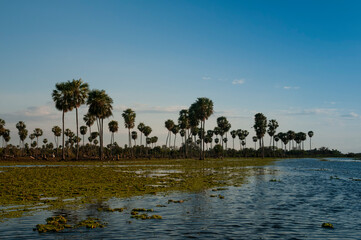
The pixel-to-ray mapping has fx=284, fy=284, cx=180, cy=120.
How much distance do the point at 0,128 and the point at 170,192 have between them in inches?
5170

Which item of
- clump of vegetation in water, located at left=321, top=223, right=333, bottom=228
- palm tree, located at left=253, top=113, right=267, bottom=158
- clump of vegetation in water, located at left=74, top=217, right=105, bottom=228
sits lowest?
clump of vegetation in water, located at left=321, top=223, right=333, bottom=228

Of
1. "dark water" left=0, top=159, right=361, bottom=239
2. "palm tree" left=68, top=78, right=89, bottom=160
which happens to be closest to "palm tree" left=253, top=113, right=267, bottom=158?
"palm tree" left=68, top=78, right=89, bottom=160

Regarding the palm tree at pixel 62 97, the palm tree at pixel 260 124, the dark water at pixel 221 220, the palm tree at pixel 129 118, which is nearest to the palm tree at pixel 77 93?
the palm tree at pixel 62 97

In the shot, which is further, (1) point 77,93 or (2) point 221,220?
(1) point 77,93

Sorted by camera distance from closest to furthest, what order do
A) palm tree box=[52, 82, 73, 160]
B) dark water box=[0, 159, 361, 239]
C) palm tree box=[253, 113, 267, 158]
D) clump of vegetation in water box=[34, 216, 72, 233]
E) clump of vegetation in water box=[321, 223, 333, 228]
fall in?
dark water box=[0, 159, 361, 239] → clump of vegetation in water box=[34, 216, 72, 233] → clump of vegetation in water box=[321, 223, 333, 228] → palm tree box=[52, 82, 73, 160] → palm tree box=[253, 113, 267, 158]

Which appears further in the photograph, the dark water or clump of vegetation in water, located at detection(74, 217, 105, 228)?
clump of vegetation in water, located at detection(74, 217, 105, 228)

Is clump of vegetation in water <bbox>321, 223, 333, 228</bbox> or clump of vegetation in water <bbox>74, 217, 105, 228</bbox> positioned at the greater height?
clump of vegetation in water <bbox>74, 217, 105, 228</bbox>

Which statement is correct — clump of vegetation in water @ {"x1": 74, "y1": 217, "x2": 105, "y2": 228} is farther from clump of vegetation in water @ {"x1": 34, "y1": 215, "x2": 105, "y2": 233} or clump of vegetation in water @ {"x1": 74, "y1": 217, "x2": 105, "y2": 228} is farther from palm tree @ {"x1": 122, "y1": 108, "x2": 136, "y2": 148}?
palm tree @ {"x1": 122, "y1": 108, "x2": 136, "y2": 148}

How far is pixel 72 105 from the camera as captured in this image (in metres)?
89.0

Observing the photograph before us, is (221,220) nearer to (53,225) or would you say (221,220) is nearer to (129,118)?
(53,225)

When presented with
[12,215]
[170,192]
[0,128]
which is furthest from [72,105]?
[12,215]

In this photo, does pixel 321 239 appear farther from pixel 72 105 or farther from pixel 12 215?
pixel 72 105

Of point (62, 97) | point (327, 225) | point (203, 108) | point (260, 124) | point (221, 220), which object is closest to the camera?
point (327, 225)

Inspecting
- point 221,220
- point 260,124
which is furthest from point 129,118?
point 221,220
